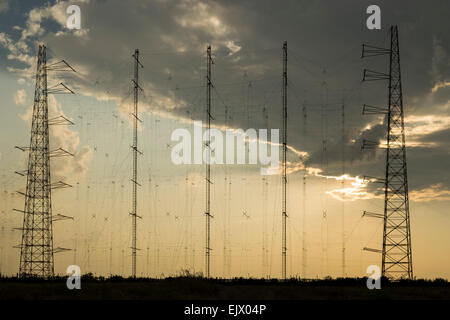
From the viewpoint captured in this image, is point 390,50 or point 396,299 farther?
point 390,50

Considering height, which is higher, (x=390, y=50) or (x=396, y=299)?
(x=390, y=50)

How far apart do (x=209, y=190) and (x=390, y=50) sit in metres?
26.8

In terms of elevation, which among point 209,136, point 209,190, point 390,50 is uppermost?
point 390,50

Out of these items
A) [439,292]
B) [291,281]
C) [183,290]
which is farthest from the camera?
[291,281]

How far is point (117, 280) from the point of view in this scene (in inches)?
2434

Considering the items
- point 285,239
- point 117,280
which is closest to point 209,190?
point 285,239

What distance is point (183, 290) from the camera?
44875 millimetres
